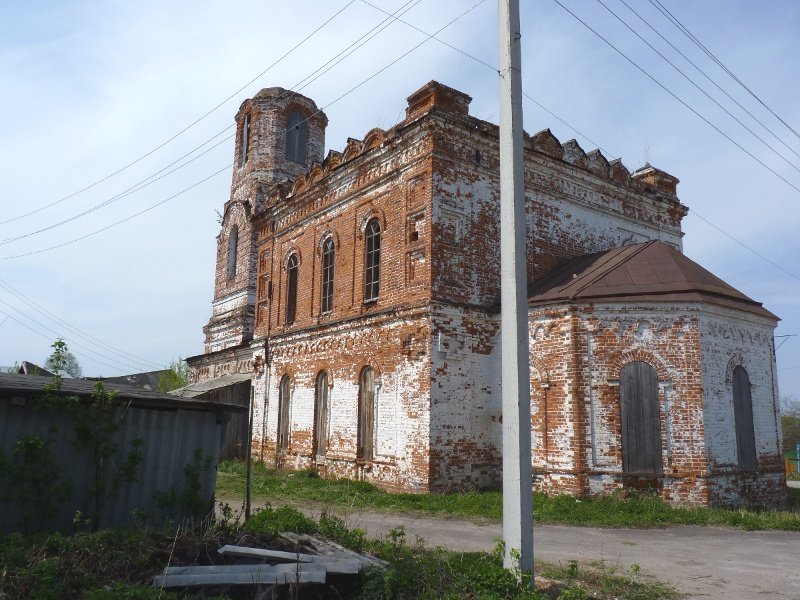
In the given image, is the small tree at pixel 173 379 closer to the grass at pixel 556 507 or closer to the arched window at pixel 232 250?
the arched window at pixel 232 250

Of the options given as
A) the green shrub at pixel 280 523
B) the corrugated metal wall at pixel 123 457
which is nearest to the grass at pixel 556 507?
the green shrub at pixel 280 523

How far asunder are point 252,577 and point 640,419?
330 inches

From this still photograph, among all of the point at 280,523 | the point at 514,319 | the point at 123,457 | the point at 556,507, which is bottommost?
the point at 556,507

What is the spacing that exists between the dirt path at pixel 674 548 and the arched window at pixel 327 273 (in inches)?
268

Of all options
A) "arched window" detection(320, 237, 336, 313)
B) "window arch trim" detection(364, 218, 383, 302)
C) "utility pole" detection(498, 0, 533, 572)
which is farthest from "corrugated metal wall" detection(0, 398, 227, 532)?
"arched window" detection(320, 237, 336, 313)

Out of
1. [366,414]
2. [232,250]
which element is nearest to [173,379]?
[232,250]

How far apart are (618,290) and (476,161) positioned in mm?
4303

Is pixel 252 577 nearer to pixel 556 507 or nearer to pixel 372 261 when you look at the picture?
pixel 556 507

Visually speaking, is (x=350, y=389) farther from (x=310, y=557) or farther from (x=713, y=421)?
(x=310, y=557)

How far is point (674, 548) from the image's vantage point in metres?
8.13

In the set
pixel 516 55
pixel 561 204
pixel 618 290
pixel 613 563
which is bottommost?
pixel 613 563

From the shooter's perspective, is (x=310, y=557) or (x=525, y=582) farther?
(x=310, y=557)

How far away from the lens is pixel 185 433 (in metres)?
7.77

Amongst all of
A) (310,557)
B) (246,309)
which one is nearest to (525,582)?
(310,557)
